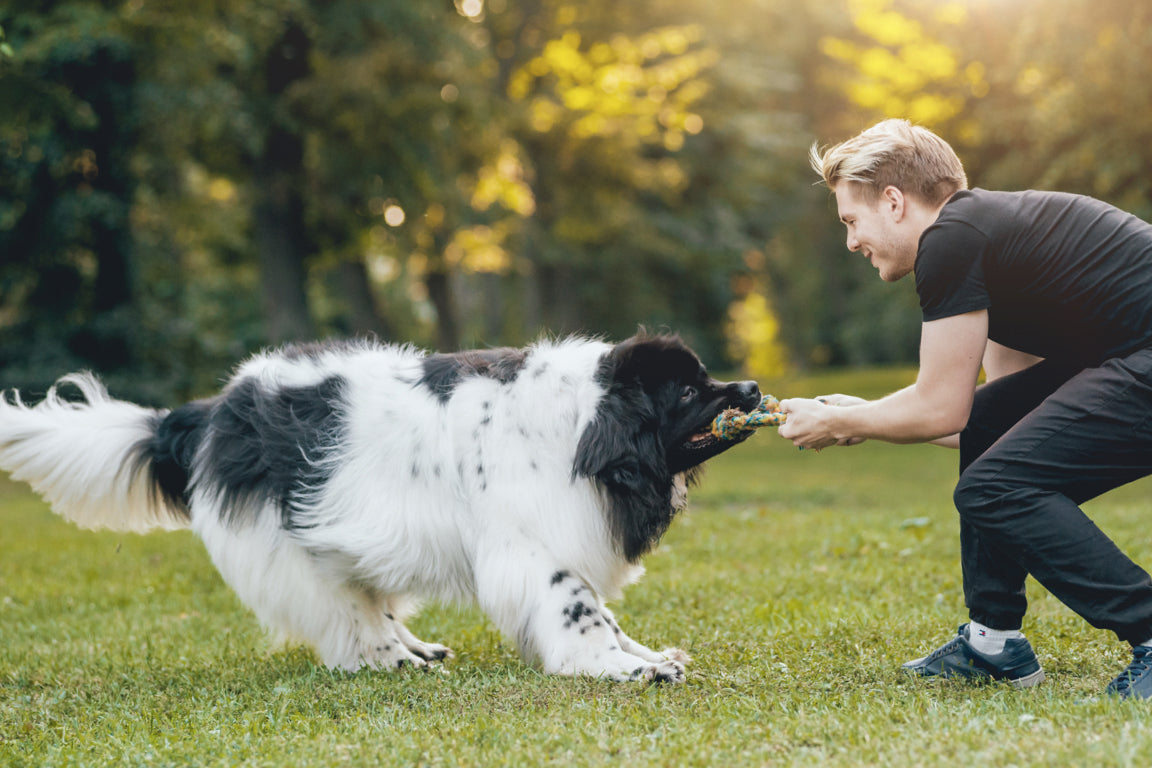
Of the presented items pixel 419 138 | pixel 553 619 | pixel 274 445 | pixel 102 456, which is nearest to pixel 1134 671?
pixel 553 619

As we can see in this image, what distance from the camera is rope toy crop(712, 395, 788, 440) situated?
13.1 ft

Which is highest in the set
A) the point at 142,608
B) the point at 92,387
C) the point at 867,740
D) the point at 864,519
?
the point at 92,387

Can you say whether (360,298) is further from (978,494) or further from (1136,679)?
(1136,679)

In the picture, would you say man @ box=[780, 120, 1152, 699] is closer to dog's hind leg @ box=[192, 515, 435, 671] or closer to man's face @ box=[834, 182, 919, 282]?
man's face @ box=[834, 182, 919, 282]

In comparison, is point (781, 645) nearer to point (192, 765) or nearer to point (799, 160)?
point (192, 765)

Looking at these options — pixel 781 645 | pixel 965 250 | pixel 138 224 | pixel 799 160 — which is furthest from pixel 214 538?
pixel 799 160

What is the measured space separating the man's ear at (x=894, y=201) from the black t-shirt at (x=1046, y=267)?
0.17m

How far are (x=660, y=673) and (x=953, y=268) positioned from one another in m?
1.79

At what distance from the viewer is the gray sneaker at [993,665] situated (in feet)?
12.7

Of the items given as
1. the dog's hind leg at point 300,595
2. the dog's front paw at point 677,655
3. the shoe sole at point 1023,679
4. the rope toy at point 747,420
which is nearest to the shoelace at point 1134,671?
the shoe sole at point 1023,679

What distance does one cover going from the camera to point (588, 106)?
19.3 meters

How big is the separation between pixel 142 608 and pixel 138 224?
12.5 m

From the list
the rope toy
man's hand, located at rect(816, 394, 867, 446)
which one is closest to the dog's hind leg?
the rope toy

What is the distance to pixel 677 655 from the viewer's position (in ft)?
14.6
